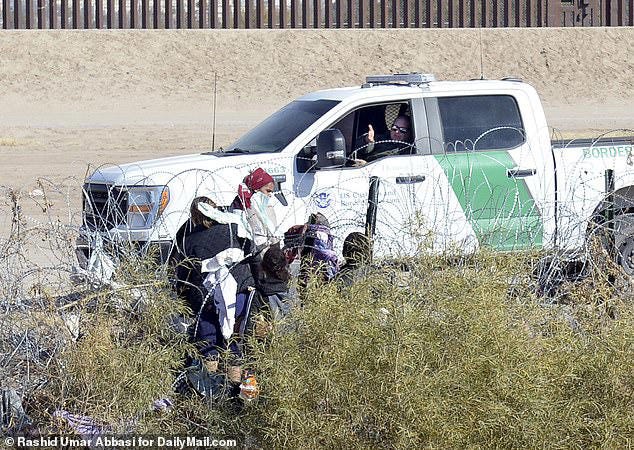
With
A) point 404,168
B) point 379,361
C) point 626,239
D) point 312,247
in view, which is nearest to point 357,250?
point 312,247

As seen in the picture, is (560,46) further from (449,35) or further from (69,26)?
(69,26)

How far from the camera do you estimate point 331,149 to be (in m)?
10.1

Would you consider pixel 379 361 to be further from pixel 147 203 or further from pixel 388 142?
pixel 388 142

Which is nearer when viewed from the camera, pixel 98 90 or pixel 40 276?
pixel 40 276

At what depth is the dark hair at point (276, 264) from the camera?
7312 mm

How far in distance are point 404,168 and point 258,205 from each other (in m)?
2.36

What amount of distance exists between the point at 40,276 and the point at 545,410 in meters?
3.18

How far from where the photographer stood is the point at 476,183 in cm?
1041

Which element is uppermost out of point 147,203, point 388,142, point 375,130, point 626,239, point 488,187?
point 375,130

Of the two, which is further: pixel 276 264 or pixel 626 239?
pixel 626 239

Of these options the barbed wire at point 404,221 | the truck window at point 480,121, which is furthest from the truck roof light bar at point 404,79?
the barbed wire at point 404,221

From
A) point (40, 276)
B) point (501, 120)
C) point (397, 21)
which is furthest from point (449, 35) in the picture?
point (40, 276)

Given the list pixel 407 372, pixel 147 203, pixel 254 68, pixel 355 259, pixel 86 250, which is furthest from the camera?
pixel 254 68

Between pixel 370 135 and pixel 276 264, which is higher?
pixel 370 135
